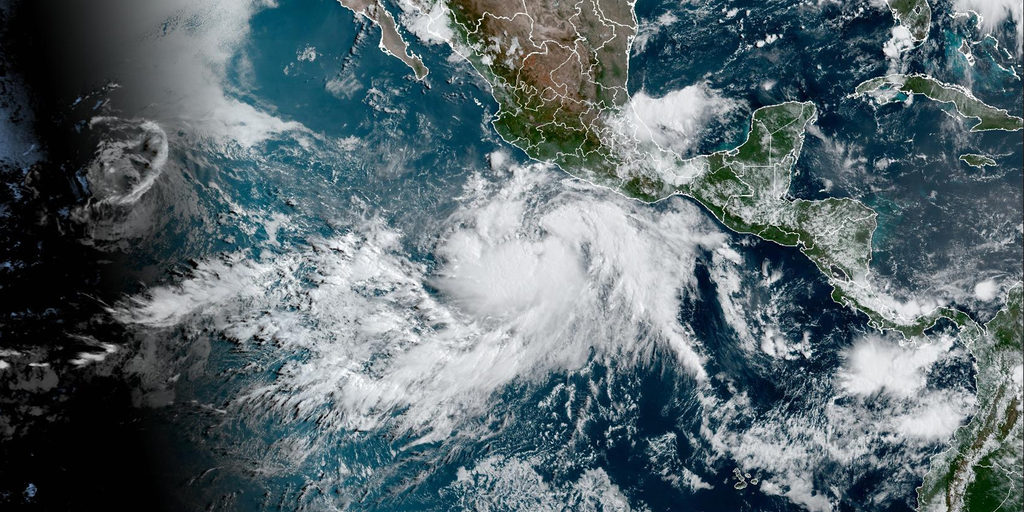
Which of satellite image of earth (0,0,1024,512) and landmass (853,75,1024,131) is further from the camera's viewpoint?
landmass (853,75,1024,131)

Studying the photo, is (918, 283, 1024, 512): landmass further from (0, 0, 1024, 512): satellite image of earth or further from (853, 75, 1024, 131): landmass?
(853, 75, 1024, 131): landmass

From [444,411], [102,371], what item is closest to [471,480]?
[444,411]

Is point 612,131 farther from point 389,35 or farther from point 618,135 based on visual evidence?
point 389,35

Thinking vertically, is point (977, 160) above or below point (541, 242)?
above

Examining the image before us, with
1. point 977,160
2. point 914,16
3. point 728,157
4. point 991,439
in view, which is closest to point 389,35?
point 728,157

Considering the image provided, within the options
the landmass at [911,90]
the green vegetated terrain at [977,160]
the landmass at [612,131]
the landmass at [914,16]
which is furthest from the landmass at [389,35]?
the green vegetated terrain at [977,160]

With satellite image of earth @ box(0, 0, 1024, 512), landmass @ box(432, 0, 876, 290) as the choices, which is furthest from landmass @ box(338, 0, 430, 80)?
landmass @ box(432, 0, 876, 290)
